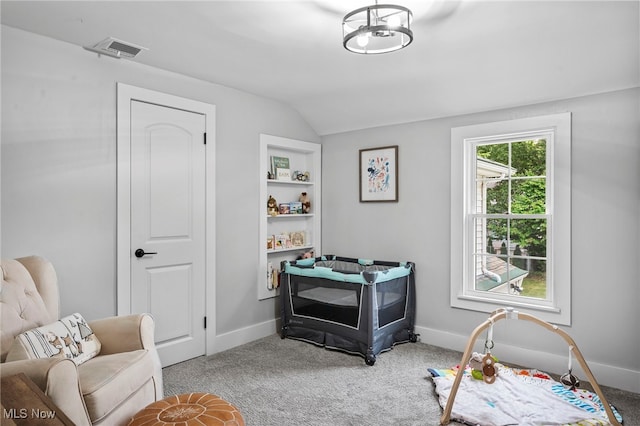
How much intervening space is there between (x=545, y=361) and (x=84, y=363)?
318 centimetres

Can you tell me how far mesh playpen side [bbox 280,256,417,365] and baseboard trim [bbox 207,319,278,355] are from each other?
0.23 m

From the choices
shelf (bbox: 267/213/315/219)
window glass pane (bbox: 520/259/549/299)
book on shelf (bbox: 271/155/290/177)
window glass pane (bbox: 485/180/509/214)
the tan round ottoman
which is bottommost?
the tan round ottoman

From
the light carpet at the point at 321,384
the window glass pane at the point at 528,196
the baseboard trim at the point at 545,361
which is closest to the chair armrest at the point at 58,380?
the light carpet at the point at 321,384

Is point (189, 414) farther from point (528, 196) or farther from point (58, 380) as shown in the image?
point (528, 196)

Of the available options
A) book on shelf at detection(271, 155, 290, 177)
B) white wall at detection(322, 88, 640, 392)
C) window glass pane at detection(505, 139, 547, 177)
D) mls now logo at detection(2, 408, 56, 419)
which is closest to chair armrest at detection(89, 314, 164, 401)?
mls now logo at detection(2, 408, 56, 419)

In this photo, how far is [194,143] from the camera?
345 centimetres

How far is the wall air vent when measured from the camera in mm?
2678

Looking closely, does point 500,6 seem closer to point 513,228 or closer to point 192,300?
point 513,228

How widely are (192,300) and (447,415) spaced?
2137 mm

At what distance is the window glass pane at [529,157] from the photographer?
334 cm

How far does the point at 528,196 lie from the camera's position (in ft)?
11.2

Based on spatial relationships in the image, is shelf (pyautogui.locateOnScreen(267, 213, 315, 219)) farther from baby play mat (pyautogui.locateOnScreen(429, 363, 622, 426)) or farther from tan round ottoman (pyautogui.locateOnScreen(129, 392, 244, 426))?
tan round ottoman (pyautogui.locateOnScreen(129, 392, 244, 426))

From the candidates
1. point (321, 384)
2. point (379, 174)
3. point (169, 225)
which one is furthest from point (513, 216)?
point (169, 225)

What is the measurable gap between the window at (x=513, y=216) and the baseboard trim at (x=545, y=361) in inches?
11.9
